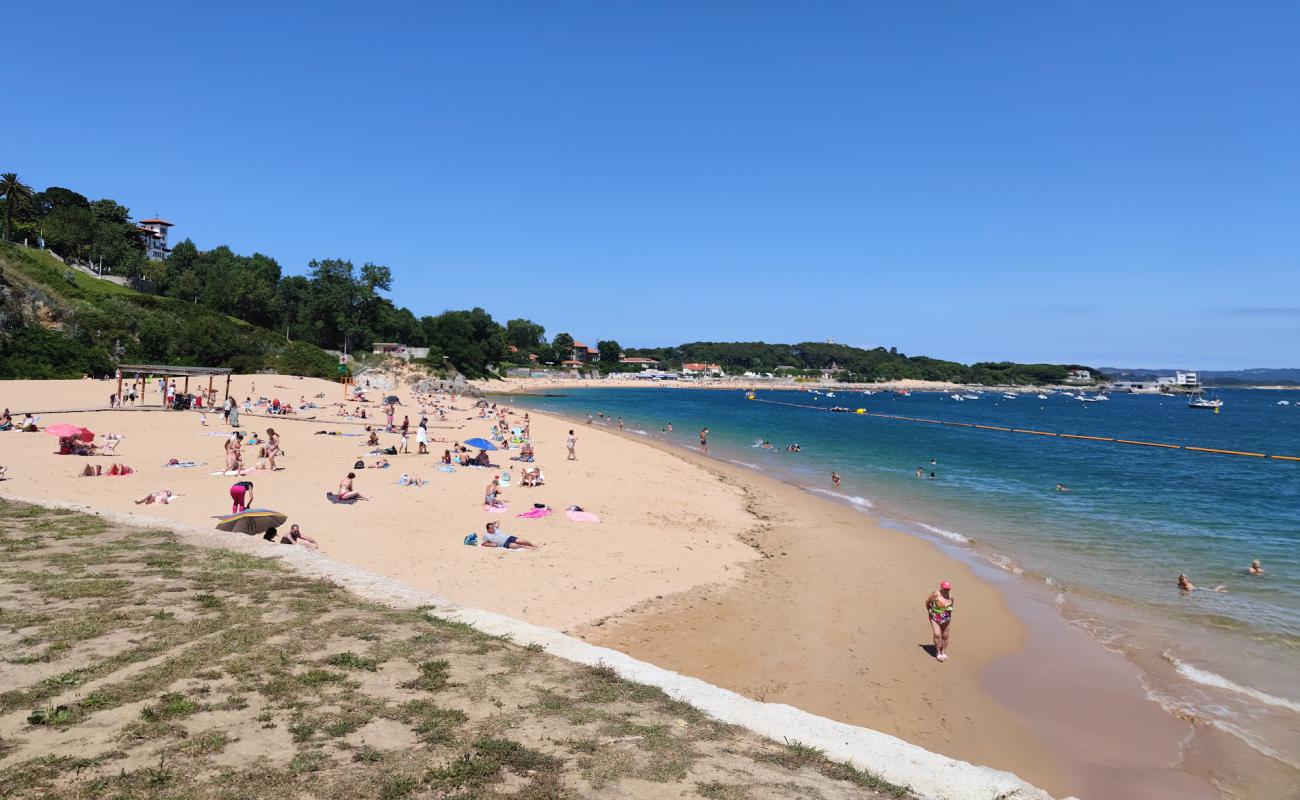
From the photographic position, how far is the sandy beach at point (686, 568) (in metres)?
9.38

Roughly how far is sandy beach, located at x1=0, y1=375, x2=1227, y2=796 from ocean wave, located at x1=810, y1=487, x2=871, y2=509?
1.12 m

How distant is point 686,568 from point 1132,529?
16.5 metres

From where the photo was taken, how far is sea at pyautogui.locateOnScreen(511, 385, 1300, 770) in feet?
35.6

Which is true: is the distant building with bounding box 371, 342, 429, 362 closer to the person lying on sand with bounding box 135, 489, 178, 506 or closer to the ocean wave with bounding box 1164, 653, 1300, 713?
the person lying on sand with bounding box 135, 489, 178, 506

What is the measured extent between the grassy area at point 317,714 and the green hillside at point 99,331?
45.0 m

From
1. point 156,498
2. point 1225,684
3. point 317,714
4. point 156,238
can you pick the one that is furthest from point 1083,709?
point 156,238

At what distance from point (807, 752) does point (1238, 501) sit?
3179 cm

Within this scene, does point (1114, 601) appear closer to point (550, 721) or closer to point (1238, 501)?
point (550, 721)

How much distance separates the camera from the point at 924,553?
17.6m

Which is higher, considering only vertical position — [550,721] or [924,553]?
[550,721]

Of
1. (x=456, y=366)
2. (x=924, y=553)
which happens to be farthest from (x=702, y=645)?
(x=456, y=366)

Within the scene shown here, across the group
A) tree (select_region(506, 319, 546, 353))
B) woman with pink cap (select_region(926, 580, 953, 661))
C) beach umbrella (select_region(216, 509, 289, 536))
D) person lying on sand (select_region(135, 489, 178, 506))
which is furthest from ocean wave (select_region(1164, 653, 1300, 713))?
tree (select_region(506, 319, 546, 353))

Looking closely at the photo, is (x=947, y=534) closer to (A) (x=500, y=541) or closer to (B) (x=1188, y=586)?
(B) (x=1188, y=586)

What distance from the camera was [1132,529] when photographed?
21656 millimetres
